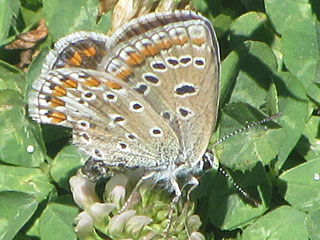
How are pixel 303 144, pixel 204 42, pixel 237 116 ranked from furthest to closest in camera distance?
pixel 303 144 → pixel 237 116 → pixel 204 42

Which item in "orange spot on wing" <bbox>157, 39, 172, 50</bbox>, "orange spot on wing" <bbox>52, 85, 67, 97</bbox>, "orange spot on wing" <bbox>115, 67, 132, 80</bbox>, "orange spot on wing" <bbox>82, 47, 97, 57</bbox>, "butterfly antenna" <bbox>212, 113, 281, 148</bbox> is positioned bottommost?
"butterfly antenna" <bbox>212, 113, 281, 148</bbox>

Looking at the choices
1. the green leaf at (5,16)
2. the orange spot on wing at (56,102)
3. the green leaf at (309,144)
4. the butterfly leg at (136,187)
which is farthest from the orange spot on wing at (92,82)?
the green leaf at (309,144)

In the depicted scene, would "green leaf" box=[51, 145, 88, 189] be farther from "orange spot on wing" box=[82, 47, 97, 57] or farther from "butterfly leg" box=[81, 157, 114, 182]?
"orange spot on wing" box=[82, 47, 97, 57]

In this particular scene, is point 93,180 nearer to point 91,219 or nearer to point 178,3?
point 91,219

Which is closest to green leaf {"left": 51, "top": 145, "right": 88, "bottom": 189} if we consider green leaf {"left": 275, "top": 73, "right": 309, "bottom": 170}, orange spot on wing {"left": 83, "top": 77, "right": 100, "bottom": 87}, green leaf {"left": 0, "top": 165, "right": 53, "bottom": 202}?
green leaf {"left": 0, "top": 165, "right": 53, "bottom": 202}

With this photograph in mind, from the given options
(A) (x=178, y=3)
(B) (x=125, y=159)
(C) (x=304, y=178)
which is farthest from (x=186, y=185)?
(A) (x=178, y=3)

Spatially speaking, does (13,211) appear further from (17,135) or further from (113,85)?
(113,85)
